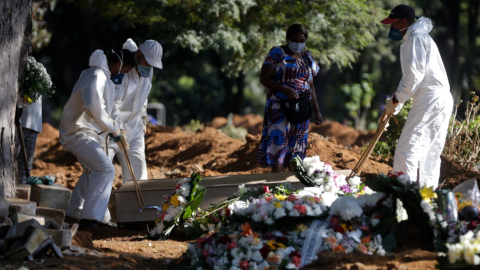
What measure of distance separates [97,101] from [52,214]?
1.19 metres

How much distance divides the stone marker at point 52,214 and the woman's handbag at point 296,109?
9.22 feet

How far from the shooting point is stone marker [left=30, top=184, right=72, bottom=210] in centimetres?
498

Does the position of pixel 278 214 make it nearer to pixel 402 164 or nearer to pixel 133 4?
pixel 402 164

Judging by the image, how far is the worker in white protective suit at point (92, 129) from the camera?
5.35 meters

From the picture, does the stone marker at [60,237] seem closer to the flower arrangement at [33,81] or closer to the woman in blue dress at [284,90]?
the flower arrangement at [33,81]

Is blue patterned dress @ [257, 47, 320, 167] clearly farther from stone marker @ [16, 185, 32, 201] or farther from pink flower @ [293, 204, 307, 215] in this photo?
stone marker @ [16, 185, 32, 201]

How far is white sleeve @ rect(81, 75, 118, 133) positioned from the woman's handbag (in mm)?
2064

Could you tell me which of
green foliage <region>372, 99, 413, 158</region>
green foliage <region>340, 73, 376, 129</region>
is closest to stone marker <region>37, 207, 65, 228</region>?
green foliage <region>372, 99, 413, 158</region>

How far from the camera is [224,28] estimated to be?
399 inches

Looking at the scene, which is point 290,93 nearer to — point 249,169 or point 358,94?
point 249,169

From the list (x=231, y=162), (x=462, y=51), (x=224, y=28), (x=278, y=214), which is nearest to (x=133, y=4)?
(x=224, y=28)

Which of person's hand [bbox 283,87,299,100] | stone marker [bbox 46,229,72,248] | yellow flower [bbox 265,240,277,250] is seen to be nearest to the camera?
yellow flower [bbox 265,240,277,250]

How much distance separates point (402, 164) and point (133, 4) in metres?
6.99

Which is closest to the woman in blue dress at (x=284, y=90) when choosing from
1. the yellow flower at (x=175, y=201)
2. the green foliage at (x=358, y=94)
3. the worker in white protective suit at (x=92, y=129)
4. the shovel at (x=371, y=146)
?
the shovel at (x=371, y=146)
